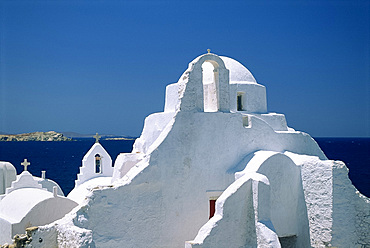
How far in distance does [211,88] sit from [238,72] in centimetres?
253

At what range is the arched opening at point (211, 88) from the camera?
565 inches

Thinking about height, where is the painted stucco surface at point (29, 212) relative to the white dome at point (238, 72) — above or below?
below

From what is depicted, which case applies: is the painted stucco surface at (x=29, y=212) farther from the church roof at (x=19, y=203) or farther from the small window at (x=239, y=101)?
the small window at (x=239, y=101)

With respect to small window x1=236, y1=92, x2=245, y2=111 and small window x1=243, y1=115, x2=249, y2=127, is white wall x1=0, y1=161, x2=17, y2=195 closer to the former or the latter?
small window x1=236, y1=92, x2=245, y2=111

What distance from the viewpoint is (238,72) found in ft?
55.5

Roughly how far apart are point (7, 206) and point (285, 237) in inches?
Result: 392

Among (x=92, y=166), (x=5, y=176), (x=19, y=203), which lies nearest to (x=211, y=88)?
(x=19, y=203)

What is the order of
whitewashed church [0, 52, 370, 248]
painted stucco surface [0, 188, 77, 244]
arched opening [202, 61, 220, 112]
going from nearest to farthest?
whitewashed church [0, 52, 370, 248] < painted stucco surface [0, 188, 77, 244] < arched opening [202, 61, 220, 112]

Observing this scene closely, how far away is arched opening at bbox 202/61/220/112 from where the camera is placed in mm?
14344

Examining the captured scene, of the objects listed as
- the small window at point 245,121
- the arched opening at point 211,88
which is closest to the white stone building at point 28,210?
the arched opening at point 211,88

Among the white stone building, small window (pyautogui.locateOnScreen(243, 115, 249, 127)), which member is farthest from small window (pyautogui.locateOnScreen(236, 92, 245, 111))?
the white stone building

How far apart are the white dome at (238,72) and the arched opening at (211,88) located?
4.90 feet

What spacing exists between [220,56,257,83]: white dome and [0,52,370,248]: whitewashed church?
65 cm

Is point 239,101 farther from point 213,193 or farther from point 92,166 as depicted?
point 92,166
